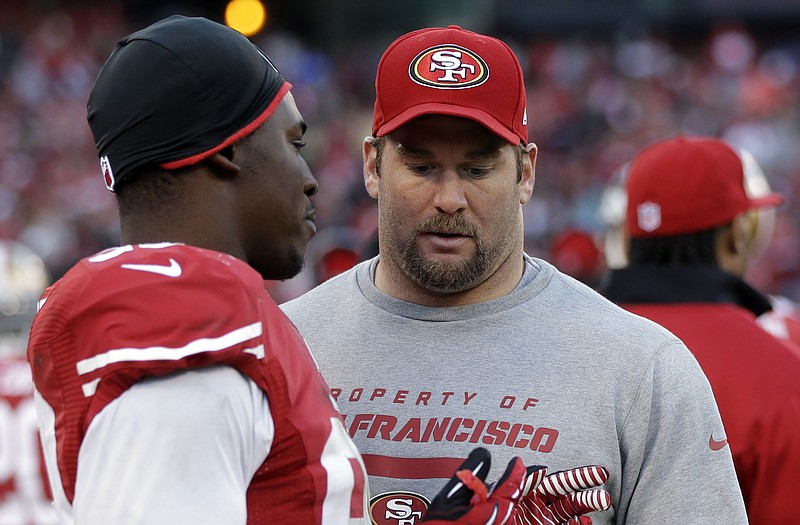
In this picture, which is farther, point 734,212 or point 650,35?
point 650,35

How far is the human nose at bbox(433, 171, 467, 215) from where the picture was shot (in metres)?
2.21

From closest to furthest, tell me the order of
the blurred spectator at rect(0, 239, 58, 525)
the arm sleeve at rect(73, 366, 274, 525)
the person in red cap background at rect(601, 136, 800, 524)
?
the arm sleeve at rect(73, 366, 274, 525), the person in red cap background at rect(601, 136, 800, 524), the blurred spectator at rect(0, 239, 58, 525)

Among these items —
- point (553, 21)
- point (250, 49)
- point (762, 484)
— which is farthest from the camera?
point (553, 21)

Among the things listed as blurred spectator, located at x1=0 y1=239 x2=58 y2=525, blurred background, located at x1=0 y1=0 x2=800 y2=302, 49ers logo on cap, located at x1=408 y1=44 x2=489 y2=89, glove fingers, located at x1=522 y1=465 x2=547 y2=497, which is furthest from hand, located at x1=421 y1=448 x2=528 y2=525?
blurred background, located at x1=0 y1=0 x2=800 y2=302

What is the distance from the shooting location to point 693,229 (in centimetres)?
317

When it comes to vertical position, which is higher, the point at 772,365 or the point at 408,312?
the point at 408,312

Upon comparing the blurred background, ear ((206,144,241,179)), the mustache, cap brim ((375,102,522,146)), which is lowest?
the blurred background

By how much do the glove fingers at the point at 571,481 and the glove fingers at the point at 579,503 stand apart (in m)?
0.01

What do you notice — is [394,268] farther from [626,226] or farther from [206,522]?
[626,226]

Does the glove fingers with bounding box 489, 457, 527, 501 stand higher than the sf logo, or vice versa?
the sf logo

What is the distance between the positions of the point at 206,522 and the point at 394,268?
1000mm

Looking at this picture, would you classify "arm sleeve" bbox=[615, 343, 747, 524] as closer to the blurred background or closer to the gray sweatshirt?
the gray sweatshirt

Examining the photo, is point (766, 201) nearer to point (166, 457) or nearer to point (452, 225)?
point (452, 225)

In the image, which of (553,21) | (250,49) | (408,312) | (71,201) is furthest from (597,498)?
(553,21)
